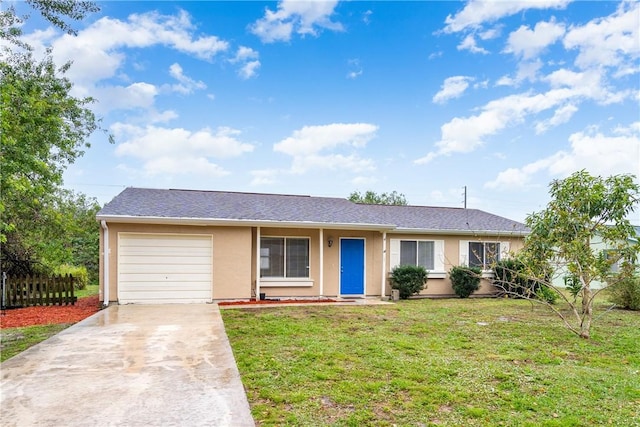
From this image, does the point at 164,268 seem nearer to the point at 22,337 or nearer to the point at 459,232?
the point at 22,337

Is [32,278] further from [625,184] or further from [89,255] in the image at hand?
[625,184]

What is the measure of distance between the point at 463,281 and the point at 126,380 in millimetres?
12415

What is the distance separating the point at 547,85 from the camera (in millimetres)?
14656

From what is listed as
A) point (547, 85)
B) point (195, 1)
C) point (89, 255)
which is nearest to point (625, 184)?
point (547, 85)

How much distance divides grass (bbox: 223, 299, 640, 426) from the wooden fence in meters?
6.47

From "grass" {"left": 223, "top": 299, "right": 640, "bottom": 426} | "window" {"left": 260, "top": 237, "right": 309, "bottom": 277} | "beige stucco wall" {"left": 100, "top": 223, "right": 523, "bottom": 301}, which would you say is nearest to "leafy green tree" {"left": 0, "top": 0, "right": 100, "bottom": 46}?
"beige stucco wall" {"left": 100, "top": 223, "right": 523, "bottom": 301}

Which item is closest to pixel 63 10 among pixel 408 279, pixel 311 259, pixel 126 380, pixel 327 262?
pixel 126 380

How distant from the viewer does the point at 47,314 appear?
10.5 metres

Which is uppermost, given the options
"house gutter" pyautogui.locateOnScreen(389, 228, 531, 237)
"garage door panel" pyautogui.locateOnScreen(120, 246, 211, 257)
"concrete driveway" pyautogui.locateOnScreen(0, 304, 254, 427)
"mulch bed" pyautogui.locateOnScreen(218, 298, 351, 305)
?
"house gutter" pyautogui.locateOnScreen(389, 228, 531, 237)

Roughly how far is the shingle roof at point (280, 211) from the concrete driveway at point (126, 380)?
4.87 metres

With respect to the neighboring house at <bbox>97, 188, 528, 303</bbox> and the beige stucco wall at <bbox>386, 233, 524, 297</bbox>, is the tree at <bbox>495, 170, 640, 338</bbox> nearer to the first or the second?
the neighboring house at <bbox>97, 188, 528, 303</bbox>

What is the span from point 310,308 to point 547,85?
11.7 meters

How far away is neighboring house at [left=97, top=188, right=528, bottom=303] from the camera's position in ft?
38.5

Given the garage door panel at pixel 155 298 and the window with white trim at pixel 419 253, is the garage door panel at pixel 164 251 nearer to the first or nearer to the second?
the garage door panel at pixel 155 298
